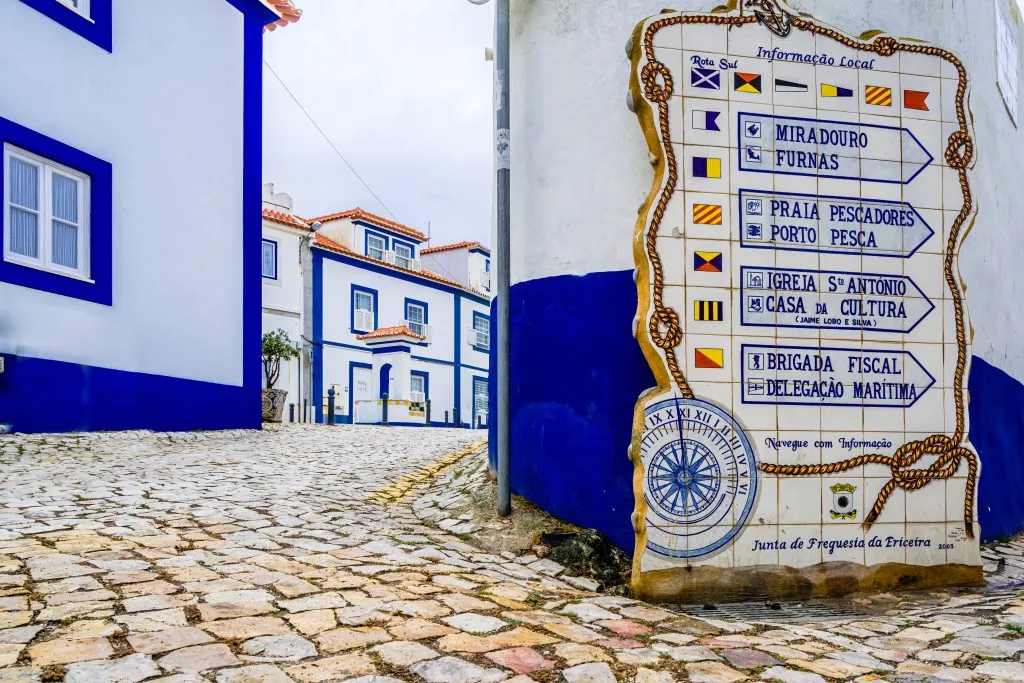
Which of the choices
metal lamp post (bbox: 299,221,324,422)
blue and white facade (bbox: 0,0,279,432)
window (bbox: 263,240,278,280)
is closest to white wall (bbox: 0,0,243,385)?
blue and white facade (bbox: 0,0,279,432)

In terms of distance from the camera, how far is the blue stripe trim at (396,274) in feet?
85.0

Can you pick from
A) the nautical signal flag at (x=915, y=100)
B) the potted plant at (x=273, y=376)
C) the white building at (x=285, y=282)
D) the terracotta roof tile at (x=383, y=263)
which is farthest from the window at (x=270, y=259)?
the nautical signal flag at (x=915, y=100)

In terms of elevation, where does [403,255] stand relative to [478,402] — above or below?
above

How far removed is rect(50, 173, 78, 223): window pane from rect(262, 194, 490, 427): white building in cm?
1358

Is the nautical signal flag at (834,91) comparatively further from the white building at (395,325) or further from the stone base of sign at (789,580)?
the white building at (395,325)

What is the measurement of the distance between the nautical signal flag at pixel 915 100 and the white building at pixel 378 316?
19702 millimetres

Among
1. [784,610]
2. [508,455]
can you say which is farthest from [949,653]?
[508,455]

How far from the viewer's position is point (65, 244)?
922cm

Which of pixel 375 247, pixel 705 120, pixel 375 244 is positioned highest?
pixel 375 244

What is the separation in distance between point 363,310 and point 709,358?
23.8m

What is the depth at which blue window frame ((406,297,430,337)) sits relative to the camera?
2972 centimetres

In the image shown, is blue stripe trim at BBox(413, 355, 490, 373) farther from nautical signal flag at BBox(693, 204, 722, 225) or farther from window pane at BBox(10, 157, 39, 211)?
nautical signal flag at BBox(693, 204, 722, 225)

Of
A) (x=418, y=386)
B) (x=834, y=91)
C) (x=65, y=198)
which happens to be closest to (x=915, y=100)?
(x=834, y=91)

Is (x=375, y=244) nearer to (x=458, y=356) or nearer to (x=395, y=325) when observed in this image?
(x=395, y=325)
